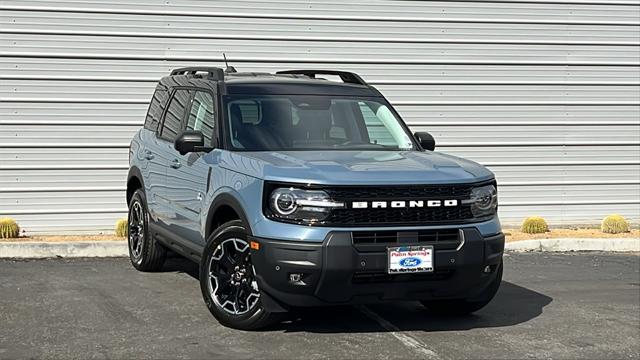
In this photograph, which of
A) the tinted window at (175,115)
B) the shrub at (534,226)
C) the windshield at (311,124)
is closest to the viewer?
the windshield at (311,124)

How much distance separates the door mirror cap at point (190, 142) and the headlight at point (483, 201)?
2.09 metres

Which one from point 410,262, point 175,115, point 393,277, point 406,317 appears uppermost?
point 175,115

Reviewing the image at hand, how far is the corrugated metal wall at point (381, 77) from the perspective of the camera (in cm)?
1219

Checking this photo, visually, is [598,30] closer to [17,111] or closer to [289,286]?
[17,111]

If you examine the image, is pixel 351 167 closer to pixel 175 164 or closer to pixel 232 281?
pixel 232 281

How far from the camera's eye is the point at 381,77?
1316 centimetres

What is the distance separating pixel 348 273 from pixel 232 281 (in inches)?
40.5

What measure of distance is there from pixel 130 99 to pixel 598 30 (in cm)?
655

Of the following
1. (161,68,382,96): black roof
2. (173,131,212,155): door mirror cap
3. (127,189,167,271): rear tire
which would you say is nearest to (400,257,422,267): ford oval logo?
(173,131,212,155): door mirror cap

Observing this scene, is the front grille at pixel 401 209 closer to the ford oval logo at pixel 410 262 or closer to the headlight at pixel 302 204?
the headlight at pixel 302 204

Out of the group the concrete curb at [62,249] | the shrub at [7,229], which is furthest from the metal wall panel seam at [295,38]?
the concrete curb at [62,249]

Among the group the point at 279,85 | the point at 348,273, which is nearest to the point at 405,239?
the point at 348,273

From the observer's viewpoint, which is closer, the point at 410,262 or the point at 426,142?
the point at 410,262

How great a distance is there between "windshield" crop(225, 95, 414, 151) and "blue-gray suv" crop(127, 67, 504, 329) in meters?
0.01
